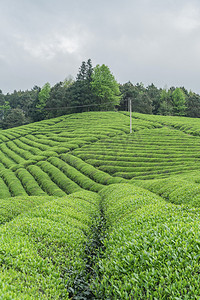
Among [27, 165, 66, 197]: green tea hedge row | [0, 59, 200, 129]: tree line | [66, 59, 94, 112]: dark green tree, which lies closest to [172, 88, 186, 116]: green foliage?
[0, 59, 200, 129]: tree line

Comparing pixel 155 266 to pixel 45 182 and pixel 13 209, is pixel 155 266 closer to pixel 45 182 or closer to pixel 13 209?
pixel 13 209

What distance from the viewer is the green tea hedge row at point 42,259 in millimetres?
5125

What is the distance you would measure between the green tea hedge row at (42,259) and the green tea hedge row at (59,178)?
2240cm

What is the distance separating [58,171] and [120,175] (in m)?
11.3

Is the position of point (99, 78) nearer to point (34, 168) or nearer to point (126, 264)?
point (34, 168)

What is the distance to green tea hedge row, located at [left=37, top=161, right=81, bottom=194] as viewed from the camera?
32.1 m

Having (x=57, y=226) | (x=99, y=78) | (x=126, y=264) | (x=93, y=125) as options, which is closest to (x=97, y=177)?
(x=57, y=226)

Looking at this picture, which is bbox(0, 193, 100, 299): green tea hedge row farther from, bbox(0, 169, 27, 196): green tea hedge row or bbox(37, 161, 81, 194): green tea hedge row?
bbox(0, 169, 27, 196): green tea hedge row

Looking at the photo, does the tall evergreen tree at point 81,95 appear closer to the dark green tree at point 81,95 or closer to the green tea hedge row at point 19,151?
the dark green tree at point 81,95

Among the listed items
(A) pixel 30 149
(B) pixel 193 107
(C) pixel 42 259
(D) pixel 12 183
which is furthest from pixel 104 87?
(C) pixel 42 259

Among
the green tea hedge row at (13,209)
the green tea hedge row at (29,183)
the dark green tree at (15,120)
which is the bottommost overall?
the green tea hedge row at (29,183)

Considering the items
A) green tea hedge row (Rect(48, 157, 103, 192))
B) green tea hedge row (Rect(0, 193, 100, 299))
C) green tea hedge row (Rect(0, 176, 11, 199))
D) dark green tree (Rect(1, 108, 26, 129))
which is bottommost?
green tea hedge row (Rect(0, 176, 11, 199))

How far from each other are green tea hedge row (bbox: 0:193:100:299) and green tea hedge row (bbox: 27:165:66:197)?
2181cm

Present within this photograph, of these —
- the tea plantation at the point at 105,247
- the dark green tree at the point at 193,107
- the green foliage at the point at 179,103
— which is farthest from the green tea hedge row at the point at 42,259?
the dark green tree at the point at 193,107
